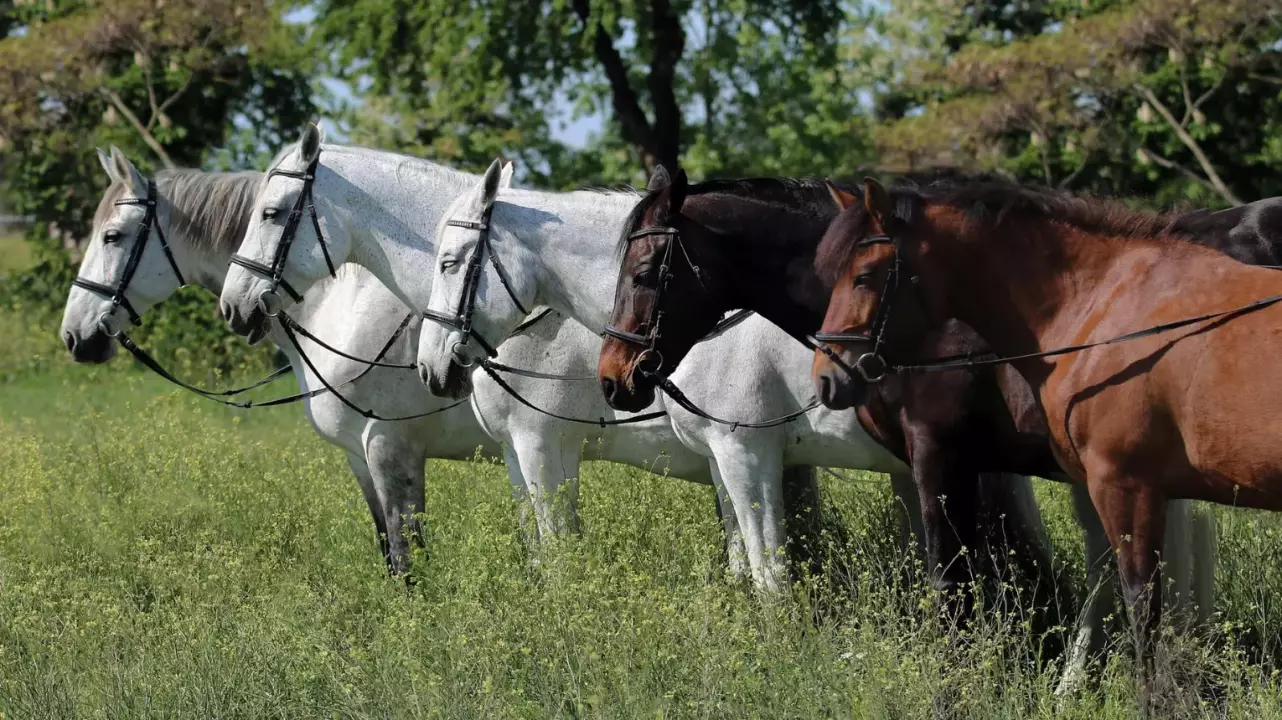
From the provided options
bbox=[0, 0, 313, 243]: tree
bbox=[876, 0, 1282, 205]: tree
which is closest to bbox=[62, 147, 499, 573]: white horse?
bbox=[0, 0, 313, 243]: tree

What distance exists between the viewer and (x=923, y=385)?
5.44 metres

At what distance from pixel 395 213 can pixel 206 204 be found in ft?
4.00

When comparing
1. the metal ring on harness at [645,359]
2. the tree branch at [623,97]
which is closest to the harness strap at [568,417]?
the metal ring on harness at [645,359]

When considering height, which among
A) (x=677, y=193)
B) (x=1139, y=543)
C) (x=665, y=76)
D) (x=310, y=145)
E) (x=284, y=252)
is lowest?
(x=1139, y=543)

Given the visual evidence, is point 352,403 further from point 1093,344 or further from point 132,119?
point 132,119

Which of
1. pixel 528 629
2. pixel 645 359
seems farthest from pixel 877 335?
pixel 528 629

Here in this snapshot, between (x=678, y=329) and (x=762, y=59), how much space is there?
16.4 m

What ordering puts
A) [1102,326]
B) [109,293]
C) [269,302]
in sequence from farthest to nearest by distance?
[109,293] → [269,302] → [1102,326]

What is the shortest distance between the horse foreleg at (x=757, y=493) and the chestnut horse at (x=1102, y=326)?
1.09m

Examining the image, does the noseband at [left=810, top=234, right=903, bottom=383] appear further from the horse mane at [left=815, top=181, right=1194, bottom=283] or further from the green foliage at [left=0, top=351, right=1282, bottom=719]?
the green foliage at [left=0, top=351, right=1282, bottom=719]

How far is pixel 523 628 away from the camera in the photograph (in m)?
5.12

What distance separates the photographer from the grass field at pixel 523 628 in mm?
4574

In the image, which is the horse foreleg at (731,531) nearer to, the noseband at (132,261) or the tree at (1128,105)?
the noseband at (132,261)

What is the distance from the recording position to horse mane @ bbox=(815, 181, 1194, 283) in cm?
488
